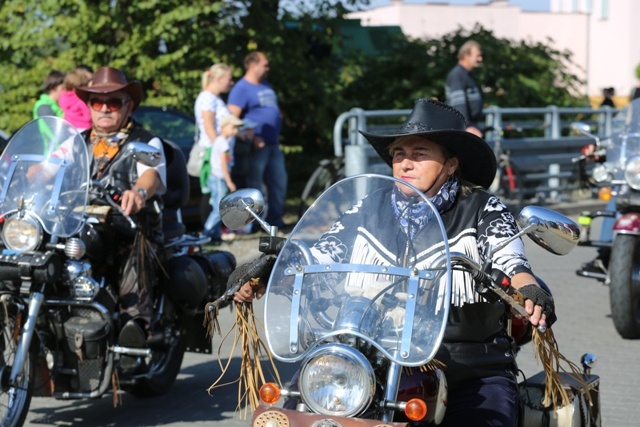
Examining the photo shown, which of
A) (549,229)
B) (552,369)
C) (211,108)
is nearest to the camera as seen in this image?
(549,229)

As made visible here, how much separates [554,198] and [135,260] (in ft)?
37.7

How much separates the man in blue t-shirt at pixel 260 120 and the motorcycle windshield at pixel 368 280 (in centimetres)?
908

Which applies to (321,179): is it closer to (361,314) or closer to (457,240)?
(457,240)

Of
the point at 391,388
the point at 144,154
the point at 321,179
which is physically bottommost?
the point at 321,179

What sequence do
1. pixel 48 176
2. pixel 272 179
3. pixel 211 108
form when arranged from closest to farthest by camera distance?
pixel 48 176 < pixel 211 108 < pixel 272 179

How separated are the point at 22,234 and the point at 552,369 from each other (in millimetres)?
2897

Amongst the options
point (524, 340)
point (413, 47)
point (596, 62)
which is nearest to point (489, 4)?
point (596, 62)

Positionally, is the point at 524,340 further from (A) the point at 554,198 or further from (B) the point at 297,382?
(A) the point at 554,198

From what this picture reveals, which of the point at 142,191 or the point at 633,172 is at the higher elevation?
the point at 142,191

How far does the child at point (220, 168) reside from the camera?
1208 cm

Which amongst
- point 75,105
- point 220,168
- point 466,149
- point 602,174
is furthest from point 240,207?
point 220,168

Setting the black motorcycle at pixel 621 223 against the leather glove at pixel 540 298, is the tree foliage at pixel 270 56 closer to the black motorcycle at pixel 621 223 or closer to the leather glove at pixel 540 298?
the black motorcycle at pixel 621 223

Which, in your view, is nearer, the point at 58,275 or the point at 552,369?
the point at 552,369

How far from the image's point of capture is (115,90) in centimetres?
662
